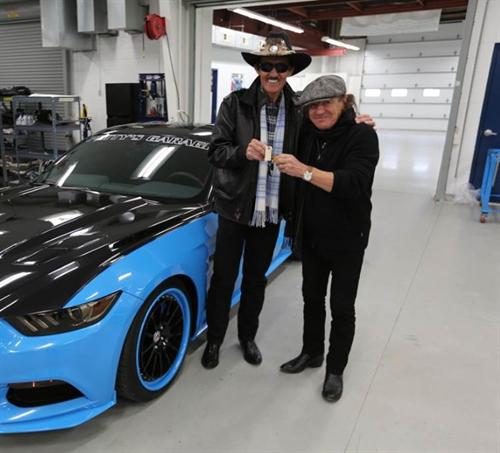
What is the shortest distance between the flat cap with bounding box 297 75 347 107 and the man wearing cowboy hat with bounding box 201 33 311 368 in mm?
226

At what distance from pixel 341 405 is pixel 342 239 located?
79cm

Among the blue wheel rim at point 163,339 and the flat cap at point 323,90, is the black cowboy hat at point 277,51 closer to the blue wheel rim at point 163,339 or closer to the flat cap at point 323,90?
the flat cap at point 323,90

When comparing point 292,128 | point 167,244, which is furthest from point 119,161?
point 292,128

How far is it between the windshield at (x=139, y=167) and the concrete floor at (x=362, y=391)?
3.08 ft

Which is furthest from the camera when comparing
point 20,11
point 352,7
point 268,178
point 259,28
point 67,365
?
point 259,28

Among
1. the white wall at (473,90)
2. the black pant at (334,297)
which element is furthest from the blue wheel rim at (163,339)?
the white wall at (473,90)

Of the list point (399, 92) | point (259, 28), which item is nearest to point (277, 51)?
point (259, 28)

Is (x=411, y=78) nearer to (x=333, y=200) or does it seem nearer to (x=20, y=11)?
(x=20, y=11)

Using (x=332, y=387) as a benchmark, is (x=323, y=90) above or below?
above

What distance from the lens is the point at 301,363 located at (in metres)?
2.22

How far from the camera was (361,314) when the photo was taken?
2.86m

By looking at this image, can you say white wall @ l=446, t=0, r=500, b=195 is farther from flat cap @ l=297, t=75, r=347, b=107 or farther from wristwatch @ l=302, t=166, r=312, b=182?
wristwatch @ l=302, t=166, r=312, b=182

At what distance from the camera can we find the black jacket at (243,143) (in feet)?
6.33

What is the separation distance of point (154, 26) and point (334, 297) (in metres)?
5.86
